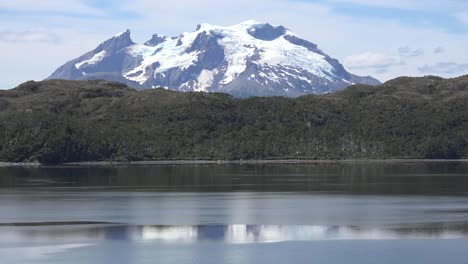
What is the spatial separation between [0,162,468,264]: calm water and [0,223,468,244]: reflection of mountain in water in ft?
0.23

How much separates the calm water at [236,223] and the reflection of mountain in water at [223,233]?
0.23ft

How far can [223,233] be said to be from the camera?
67.8 meters

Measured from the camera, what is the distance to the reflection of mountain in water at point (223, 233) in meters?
64.6

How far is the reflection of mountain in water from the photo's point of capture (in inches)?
2544

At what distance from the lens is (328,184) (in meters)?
130

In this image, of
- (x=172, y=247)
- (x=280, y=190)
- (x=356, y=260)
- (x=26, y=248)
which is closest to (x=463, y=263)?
(x=356, y=260)

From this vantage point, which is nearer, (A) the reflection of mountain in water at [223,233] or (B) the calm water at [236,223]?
(B) the calm water at [236,223]

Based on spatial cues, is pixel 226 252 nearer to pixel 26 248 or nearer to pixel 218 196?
pixel 26 248

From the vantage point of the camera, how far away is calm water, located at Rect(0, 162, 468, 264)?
5697 centimetres

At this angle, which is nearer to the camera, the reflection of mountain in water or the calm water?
the calm water

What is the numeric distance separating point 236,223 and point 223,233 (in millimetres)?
7245

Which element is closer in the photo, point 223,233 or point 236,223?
point 223,233

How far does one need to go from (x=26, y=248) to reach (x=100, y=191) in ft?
184

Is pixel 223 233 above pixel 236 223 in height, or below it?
below
